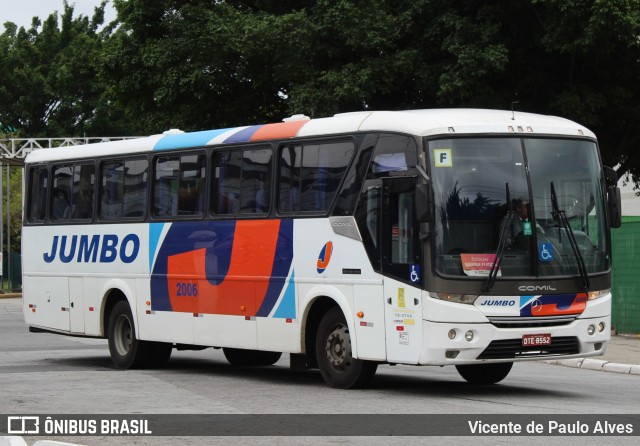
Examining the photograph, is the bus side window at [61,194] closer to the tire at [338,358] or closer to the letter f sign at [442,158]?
the tire at [338,358]

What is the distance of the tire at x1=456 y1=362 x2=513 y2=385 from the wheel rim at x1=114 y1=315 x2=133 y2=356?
19.1 feet

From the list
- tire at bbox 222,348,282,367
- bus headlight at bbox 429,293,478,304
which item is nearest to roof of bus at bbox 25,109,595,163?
bus headlight at bbox 429,293,478,304

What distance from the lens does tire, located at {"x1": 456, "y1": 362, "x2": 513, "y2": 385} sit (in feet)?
52.4

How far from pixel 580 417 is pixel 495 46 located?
20.3 metres

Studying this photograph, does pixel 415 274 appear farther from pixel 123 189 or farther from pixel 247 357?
pixel 123 189

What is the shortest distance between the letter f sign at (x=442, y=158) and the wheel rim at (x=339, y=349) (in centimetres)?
235

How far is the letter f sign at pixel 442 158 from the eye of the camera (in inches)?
555

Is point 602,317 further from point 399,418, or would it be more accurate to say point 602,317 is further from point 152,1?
point 152,1

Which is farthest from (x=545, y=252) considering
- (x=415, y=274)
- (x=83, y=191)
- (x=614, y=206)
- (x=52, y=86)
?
(x=52, y=86)

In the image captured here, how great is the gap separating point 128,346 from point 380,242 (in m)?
6.43

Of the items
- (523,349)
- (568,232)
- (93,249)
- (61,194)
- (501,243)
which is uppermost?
(61,194)

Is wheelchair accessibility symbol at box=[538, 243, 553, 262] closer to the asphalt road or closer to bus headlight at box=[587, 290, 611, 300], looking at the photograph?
bus headlight at box=[587, 290, 611, 300]

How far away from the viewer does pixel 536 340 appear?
1407 cm

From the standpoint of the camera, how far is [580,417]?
11977 millimetres
